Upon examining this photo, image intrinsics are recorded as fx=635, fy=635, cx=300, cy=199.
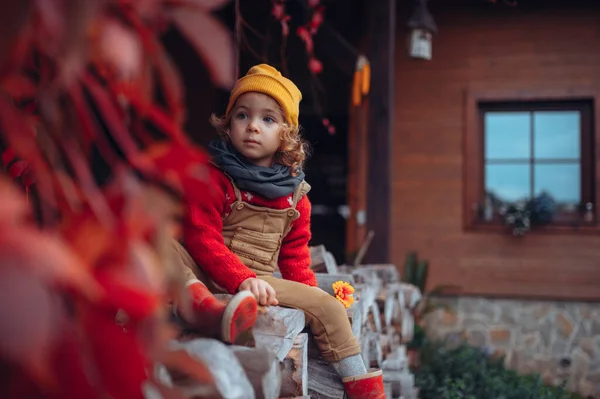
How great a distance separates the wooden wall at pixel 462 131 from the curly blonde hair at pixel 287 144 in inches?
146

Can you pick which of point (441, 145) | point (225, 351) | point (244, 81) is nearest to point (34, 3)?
point (225, 351)

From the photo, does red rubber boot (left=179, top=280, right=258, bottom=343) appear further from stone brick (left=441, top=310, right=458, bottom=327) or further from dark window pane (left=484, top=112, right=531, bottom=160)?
dark window pane (left=484, top=112, right=531, bottom=160)

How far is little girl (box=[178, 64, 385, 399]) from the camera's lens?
1.68 m

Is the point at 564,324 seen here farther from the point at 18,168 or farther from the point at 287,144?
the point at 18,168

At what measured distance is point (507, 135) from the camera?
5453 mm

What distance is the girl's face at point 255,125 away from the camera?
6.05 feet

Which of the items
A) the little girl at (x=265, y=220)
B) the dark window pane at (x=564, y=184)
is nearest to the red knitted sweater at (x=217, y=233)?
the little girl at (x=265, y=220)

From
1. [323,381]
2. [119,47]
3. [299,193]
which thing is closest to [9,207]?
[119,47]

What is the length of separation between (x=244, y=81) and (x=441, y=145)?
3914mm

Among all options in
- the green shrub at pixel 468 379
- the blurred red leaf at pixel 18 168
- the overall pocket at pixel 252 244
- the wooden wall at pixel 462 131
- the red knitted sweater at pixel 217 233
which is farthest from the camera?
the wooden wall at pixel 462 131

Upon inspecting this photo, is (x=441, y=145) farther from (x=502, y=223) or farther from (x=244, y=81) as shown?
(x=244, y=81)

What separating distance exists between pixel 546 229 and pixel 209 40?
518 cm

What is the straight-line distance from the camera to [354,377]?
1677mm

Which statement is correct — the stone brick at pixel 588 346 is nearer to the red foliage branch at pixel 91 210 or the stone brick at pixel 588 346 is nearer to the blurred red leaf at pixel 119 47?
the red foliage branch at pixel 91 210
